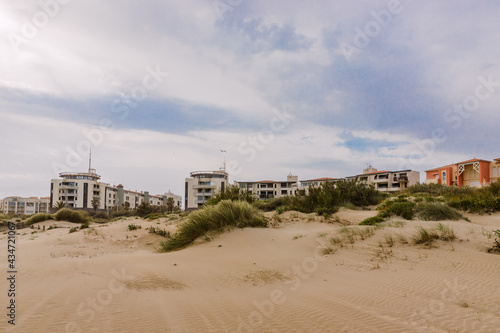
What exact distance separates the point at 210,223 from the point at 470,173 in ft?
174

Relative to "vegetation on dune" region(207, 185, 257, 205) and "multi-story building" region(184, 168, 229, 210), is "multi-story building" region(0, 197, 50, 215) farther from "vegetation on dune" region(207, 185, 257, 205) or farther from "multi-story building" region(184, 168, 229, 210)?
"vegetation on dune" region(207, 185, 257, 205)

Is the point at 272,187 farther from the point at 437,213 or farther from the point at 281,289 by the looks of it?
the point at 281,289

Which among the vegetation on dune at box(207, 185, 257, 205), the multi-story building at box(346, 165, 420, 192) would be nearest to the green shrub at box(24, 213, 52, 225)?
the vegetation on dune at box(207, 185, 257, 205)

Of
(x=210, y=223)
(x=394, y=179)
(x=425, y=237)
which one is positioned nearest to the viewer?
(x=425, y=237)

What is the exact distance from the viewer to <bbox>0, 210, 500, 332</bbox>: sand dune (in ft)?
12.1

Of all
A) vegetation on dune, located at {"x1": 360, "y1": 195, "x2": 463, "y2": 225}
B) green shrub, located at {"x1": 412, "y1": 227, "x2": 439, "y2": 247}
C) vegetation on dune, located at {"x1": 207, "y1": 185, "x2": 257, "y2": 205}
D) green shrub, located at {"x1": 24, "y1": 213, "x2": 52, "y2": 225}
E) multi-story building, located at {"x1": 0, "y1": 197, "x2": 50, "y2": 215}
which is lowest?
multi-story building, located at {"x1": 0, "y1": 197, "x2": 50, "y2": 215}

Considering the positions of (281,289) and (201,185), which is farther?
(201,185)

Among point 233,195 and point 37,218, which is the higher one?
point 233,195

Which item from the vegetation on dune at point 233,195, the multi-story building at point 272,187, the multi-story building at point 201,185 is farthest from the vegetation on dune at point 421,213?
the multi-story building at point 272,187

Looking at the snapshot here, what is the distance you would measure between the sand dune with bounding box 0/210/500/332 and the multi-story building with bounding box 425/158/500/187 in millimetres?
45211

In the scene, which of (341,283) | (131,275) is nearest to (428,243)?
(341,283)

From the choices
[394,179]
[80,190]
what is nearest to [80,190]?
[80,190]

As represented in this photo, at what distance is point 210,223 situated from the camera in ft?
35.1

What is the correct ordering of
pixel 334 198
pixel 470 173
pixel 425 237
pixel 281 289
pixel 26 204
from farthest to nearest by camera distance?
pixel 26 204 < pixel 470 173 < pixel 334 198 < pixel 425 237 < pixel 281 289
